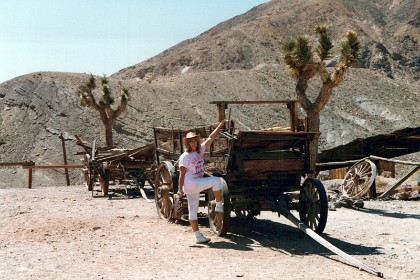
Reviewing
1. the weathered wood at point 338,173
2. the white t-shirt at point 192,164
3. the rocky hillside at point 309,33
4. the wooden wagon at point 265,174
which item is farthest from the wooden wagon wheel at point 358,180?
the rocky hillside at point 309,33

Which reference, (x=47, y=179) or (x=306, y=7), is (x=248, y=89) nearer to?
(x=47, y=179)

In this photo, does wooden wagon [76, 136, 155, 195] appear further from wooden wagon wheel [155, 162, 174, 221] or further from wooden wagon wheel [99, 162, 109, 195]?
wooden wagon wheel [155, 162, 174, 221]

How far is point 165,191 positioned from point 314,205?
3333mm

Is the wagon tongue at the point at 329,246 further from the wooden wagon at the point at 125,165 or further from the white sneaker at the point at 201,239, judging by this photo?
the wooden wagon at the point at 125,165

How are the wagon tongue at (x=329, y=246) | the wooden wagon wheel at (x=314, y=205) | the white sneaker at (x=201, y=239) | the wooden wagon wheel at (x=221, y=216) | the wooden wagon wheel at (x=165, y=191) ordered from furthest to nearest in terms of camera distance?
the wooden wagon wheel at (x=165, y=191)
the wooden wagon wheel at (x=314, y=205)
the wooden wagon wheel at (x=221, y=216)
the white sneaker at (x=201, y=239)
the wagon tongue at (x=329, y=246)

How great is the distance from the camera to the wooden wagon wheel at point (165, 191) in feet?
34.9

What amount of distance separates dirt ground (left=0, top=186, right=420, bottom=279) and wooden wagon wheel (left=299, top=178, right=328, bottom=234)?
326 millimetres

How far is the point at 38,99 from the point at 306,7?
216ft

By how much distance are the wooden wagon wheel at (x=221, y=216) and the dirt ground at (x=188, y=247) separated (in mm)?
178

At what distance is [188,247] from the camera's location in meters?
8.09

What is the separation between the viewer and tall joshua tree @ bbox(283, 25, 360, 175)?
1902 centimetres

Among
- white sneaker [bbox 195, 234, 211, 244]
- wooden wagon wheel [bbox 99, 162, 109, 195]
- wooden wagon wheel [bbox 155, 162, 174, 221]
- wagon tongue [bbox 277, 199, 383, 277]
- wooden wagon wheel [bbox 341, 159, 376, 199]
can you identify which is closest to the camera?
wagon tongue [bbox 277, 199, 383, 277]

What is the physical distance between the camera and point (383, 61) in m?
74.6

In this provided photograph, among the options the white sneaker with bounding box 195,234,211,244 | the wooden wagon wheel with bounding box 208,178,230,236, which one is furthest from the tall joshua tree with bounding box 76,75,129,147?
the white sneaker with bounding box 195,234,211,244
